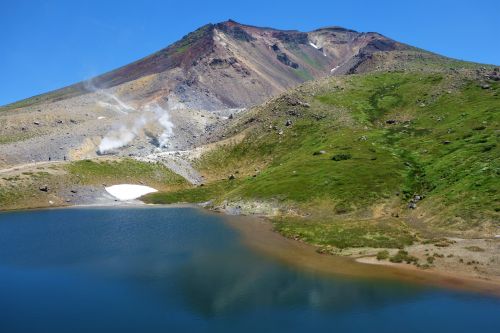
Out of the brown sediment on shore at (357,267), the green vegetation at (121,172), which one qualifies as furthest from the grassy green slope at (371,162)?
the green vegetation at (121,172)

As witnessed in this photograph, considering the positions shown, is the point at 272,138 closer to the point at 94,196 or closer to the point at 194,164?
the point at 194,164

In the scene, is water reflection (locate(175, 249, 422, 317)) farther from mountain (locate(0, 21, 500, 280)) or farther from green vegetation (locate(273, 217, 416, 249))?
green vegetation (locate(273, 217, 416, 249))

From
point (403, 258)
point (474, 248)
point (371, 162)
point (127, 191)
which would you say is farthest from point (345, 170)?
point (127, 191)

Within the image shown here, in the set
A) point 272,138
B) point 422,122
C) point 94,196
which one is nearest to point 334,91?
point 272,138

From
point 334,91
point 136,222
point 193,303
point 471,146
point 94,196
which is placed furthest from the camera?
point 334,91

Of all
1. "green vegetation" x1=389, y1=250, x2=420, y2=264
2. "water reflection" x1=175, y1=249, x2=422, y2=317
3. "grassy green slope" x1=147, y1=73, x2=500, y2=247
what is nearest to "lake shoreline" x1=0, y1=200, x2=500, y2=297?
"green vegetation" x1=389, y1=250, x2=420, y2=264
